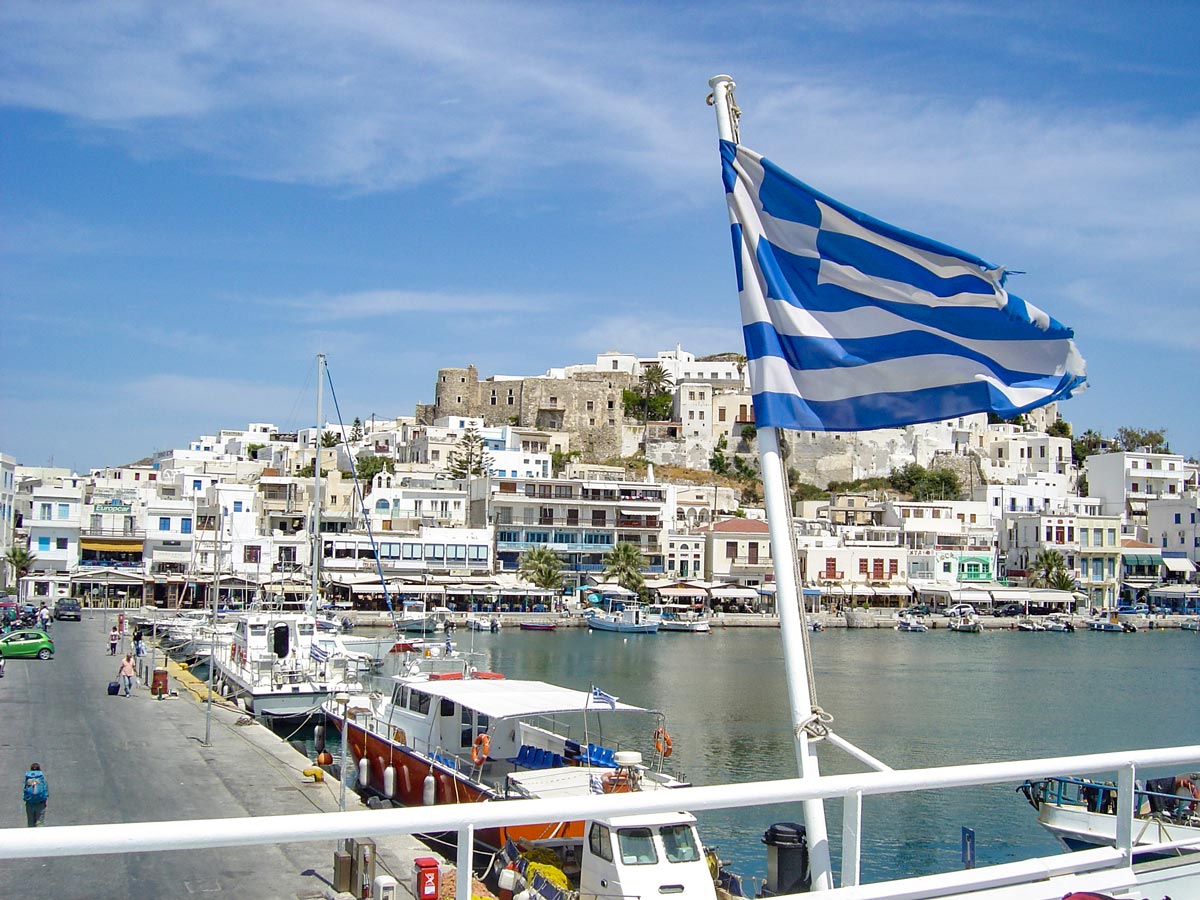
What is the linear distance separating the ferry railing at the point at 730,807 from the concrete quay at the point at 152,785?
209 mm

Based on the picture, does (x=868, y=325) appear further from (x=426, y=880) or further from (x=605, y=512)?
(x=605, y=512)

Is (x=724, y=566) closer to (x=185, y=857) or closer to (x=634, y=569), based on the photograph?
(x=634, y=569)

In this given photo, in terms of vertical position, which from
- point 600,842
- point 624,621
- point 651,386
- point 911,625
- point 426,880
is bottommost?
point 911,625

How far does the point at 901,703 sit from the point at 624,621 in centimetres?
2905

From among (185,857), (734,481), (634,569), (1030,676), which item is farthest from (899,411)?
(734,481)

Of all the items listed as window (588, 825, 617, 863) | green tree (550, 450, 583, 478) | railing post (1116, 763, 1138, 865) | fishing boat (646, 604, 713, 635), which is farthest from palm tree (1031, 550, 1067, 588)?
railing post (1116, 763, 1138, 865)

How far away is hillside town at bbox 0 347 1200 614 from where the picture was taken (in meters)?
71.3

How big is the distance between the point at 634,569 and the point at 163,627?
34.2 meters

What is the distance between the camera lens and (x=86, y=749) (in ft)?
70.9

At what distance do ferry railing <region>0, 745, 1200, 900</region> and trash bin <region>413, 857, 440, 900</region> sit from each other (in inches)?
225

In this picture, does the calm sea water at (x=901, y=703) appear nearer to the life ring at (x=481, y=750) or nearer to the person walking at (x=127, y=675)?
the life ring at (x=481, y=750)

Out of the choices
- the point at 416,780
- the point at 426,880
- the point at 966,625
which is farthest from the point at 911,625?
the point at 426,880

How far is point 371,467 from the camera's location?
97438mm

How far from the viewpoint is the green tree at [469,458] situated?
303 feet
